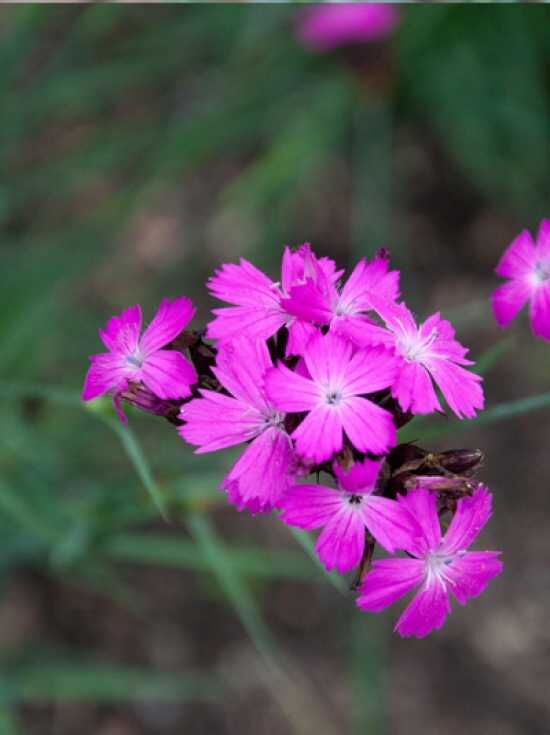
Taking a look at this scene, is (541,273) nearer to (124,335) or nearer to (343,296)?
(343,296)

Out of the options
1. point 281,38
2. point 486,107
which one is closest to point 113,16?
point 281,38

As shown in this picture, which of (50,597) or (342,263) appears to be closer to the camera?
(50,597)

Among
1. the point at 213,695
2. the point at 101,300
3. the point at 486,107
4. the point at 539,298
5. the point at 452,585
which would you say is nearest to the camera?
the point at 452,585

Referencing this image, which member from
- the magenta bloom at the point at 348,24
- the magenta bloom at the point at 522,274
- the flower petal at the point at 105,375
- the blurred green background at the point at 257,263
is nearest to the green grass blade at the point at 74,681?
the blurred green background at the point at 257,263

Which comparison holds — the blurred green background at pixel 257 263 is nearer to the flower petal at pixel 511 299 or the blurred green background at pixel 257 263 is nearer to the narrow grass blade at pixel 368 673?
the narrow grass blade at pixel 368 673

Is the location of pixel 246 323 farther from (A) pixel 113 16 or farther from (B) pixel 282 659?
(A) pixel 113 16

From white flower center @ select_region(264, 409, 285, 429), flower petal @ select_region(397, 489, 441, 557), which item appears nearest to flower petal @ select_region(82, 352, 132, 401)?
white flower center @ select_region(264, 409, 285, 429)

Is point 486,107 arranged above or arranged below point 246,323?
above

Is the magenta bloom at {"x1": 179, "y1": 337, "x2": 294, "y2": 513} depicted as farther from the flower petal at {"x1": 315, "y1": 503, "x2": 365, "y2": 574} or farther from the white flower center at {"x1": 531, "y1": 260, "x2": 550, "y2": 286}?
the white flower center at {"x1": 531, "y1": 260, "x2": 550, "y2": 286}

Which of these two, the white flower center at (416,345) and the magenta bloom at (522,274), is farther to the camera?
the magenta bloom at (522,274)
